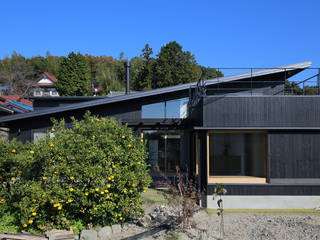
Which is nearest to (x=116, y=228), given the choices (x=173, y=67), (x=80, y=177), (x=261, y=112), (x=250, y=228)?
(x=80, y=177)

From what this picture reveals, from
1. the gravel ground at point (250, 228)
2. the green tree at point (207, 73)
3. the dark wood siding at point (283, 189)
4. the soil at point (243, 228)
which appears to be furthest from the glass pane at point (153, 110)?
the gravel ground at point (250, 228)

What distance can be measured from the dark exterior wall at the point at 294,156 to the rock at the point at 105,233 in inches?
205

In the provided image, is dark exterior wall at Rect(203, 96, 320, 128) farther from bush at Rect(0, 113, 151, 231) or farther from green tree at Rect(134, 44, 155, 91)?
green tree at Rect(134, 44, 155, 91)

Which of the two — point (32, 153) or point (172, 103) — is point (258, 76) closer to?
point (172, 103)

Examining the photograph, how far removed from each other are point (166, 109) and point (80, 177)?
6391mm

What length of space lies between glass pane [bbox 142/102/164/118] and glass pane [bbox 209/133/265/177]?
→ 3.42m

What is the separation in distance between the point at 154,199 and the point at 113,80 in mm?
35403

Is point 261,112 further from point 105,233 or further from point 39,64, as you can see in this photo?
point 39,64

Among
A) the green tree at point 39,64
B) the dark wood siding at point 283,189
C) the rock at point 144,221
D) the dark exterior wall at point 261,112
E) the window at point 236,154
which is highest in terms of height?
the green tree at point 39,64

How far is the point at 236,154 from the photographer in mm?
9344

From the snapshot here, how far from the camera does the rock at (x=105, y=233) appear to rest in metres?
6.40

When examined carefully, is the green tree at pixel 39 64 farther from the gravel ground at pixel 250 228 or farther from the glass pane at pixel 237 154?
the gravel ground at pixel 250 228

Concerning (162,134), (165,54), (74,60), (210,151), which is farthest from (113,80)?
(210,151)

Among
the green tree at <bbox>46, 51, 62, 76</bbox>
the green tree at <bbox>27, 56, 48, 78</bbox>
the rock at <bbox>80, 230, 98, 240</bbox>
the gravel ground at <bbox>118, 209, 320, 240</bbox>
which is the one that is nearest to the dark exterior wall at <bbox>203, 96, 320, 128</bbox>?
the gravel ground at <bbox>118, 209, 320, 240</bbox>
